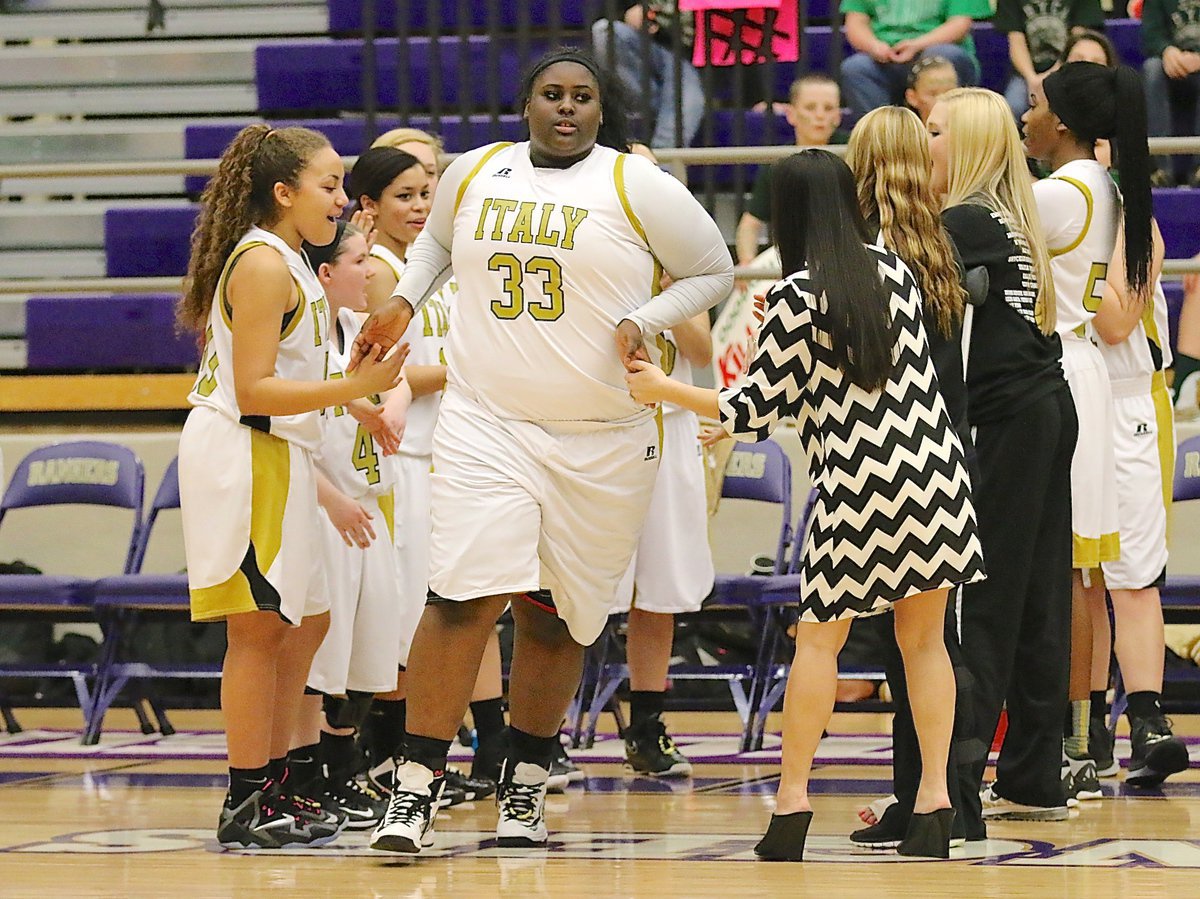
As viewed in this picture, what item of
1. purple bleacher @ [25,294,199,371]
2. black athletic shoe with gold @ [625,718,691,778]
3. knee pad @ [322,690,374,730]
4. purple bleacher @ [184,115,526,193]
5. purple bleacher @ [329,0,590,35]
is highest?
purple bleacher @ [329,0,590,35]

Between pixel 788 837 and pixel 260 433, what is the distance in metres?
1.40

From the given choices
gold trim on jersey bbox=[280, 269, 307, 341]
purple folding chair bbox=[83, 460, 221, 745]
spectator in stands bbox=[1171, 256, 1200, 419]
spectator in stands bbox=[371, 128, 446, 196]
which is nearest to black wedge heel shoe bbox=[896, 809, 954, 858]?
gold trim on jersey bbox=[280, 269, 307, 341]

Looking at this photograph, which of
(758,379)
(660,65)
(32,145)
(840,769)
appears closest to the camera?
(758,379)

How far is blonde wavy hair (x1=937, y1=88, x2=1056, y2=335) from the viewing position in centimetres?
426

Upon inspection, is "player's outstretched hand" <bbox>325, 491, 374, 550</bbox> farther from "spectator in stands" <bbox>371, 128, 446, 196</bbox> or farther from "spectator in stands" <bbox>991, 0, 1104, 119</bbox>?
"spectator in stands" <bbox>991, 0, 1104, 119</bbox>

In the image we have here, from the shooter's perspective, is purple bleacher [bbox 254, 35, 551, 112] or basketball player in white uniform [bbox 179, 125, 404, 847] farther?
purple bleacher [bbox 254, 35, 551, 112]

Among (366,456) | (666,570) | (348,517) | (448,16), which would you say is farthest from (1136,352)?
(448,16)

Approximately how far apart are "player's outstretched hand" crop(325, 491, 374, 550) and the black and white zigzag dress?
3.18 ft

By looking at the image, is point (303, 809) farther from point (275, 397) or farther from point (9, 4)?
point (9, 4)

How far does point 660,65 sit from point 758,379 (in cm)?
461

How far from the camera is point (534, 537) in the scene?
3973 millimetres

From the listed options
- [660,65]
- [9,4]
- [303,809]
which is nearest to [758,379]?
[303,809]

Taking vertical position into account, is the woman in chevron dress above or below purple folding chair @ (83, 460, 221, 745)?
above

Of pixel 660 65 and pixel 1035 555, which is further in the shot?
pixel 660 65
